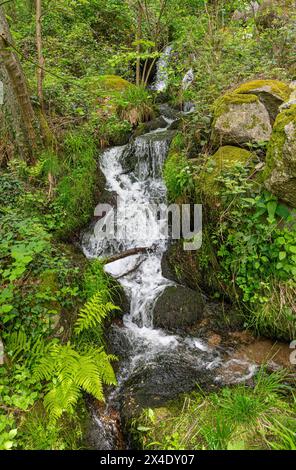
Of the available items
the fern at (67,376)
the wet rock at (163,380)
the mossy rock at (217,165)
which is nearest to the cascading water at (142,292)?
the wet rock at (163,380)

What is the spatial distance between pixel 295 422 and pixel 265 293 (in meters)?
1.66

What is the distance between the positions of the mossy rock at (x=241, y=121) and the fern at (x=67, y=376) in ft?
12.2

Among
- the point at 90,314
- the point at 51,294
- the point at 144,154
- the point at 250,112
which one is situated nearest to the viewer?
the point at 51,294

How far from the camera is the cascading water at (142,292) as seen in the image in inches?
136

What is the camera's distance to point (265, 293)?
397 cm

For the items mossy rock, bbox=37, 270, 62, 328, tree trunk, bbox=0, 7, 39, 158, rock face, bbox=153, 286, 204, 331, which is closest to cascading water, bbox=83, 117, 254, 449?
rock face, bbox=153, 286, 204, 331

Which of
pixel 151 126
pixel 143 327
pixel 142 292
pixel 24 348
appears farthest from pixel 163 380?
pixel 151 126

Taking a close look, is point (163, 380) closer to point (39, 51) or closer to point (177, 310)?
point (177, 310)

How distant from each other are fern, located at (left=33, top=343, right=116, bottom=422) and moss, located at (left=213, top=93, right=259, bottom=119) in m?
4.02

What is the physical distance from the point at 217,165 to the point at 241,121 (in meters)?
0.76

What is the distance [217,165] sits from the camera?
15.0 feet
